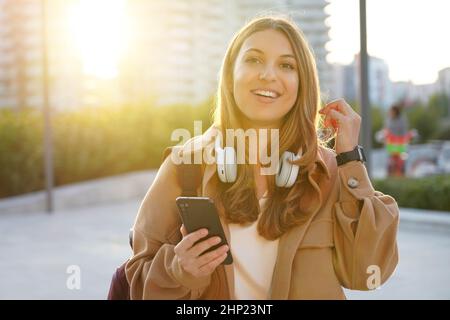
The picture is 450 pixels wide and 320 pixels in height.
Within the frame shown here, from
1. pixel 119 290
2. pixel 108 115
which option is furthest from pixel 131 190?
pixel 119 290

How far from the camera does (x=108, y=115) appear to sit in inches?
496

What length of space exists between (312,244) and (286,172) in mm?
194

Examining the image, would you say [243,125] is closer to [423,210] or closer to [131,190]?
[423,210]

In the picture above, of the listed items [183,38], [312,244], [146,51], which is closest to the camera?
[312,244]

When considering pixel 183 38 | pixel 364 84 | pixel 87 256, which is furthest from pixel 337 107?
pixel 183 38

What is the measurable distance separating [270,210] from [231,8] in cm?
7882

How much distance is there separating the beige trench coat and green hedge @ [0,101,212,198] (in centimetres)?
956

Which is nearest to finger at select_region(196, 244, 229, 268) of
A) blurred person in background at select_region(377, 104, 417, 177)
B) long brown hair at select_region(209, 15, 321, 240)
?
long brown hair at select_region(209, 15, 321, 240)

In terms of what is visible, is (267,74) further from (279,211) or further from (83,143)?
(83,143)

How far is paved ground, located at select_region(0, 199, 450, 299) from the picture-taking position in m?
5.21

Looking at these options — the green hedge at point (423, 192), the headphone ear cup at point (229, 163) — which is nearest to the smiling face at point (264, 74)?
the headphone ear cup at point (229, 163)

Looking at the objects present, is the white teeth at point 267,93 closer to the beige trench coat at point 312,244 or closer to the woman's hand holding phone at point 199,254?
the beige trench coat at point 312,244

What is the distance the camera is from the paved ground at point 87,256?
17.1 ft

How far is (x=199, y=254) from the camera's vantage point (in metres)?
1.70
